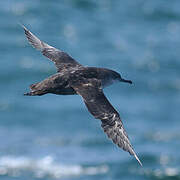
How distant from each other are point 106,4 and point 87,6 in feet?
6.73

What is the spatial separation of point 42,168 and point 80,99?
462 centimetres

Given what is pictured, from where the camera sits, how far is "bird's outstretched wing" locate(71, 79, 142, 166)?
12.7 metres

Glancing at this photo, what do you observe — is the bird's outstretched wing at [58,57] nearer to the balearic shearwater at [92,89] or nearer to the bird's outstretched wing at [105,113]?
the balearic shearwater at [92,89]

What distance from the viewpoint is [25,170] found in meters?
27.9

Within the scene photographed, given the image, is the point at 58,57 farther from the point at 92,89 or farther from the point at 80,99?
the point at 80,99

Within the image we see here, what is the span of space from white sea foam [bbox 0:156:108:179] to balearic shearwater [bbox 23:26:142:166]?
13539 mm

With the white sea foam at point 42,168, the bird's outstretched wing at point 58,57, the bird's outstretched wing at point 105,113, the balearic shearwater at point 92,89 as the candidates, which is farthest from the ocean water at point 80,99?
the bird's outstretched wing at point 105,113

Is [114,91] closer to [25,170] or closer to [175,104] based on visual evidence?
[175,104]

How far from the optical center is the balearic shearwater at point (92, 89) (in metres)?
12.8

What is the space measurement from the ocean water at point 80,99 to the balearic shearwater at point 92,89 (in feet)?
45.0

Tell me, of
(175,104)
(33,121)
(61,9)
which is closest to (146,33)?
(61,9)

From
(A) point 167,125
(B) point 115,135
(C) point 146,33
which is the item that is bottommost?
(B) point 115,135

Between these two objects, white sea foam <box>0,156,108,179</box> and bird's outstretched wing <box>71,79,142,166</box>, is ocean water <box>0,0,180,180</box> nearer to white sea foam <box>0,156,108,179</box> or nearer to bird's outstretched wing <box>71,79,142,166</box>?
white sea foam <box>0,156,108,179</box>

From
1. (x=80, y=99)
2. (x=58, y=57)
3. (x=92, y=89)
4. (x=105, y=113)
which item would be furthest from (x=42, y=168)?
(x=105, y=113)
